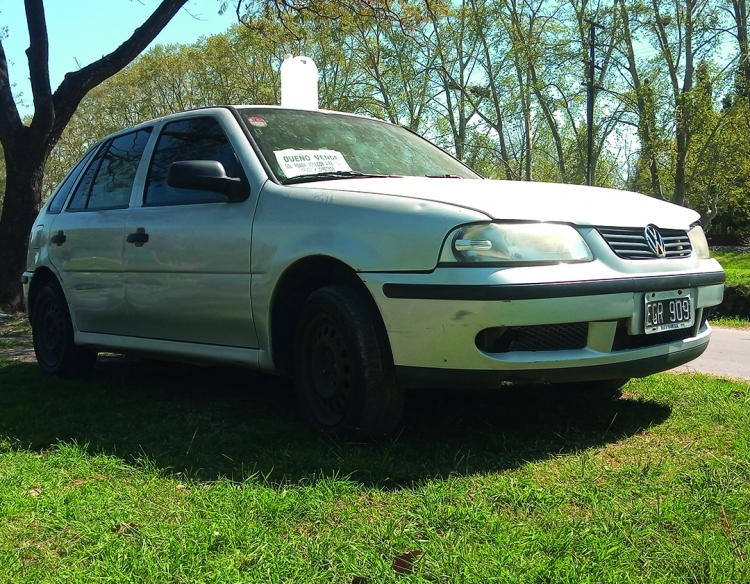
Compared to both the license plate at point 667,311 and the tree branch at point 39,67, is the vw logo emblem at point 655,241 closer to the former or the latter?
the license plate at point 667,311

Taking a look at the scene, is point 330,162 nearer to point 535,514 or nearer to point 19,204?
point 535,514

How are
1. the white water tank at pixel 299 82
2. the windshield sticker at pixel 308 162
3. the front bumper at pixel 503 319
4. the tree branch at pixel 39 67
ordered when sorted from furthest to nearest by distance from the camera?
the tree branch at pixel 39 67 → the white water tank at pixel 299 82 → the windshield sticker at pixel 308 162 → the front bumper at pixel 503 319

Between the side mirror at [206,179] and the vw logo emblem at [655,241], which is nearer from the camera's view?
the vw logo emblem at [655,241]

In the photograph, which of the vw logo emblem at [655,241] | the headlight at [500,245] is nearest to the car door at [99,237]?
the headlight at [500,245]

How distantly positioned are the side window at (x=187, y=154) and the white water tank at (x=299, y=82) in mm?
1767

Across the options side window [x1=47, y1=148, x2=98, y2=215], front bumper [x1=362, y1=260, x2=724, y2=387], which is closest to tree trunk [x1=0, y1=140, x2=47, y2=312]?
side window [x1=47, y1=148, x2=98, y2=215]

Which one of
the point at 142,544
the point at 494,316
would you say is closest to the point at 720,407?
the point at 494,316

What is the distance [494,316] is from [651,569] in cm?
116

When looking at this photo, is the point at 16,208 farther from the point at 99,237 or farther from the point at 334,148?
the point at 334,148

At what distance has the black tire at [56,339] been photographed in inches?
217

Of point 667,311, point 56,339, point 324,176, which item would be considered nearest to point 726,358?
point 667,311

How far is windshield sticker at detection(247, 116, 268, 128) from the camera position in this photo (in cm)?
424

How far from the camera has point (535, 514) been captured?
2.51m

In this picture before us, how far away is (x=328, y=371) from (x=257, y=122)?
1.55 metres
